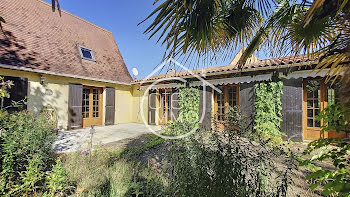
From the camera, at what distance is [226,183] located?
1983 mm

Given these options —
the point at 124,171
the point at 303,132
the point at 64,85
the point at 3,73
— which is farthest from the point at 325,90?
the point at 3,73

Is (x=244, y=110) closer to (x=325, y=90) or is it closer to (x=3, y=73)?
(x=325, y=90)

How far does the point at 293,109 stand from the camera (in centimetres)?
685

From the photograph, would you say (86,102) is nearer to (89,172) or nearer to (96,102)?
(96,102)

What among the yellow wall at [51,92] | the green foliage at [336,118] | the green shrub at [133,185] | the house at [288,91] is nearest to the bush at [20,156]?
the green shrub at [133,185]

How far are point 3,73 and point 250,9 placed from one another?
1026 cm

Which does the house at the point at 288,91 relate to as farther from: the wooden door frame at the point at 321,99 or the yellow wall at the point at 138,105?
the yellow wall at the point at 138,105

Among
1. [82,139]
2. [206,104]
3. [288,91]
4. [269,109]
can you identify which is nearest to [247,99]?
[269,109]

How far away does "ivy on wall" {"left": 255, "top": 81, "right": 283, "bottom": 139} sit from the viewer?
7.04 meters

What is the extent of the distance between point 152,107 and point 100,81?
4057 mm

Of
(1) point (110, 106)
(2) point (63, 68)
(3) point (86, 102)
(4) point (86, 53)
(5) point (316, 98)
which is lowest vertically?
(1) point (110, 106)

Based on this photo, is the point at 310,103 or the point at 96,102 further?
the point at 96,102

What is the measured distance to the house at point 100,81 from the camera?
270 inches

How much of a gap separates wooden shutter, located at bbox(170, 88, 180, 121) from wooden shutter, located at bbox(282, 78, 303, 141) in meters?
5.89
